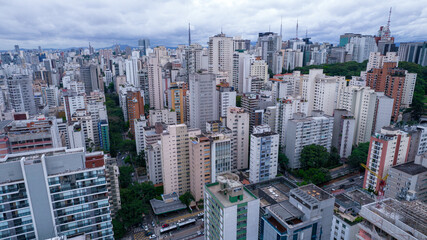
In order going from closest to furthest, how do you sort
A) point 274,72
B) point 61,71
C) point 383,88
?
1. point 383,88
2. point 274,72
3. point 61,71

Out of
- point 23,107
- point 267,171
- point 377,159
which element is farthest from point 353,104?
point 23,107

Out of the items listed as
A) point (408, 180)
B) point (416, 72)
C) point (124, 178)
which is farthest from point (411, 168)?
point (416, 72)

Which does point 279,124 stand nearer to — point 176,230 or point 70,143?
point 176,230

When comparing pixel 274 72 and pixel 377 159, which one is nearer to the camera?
pixel 377 159

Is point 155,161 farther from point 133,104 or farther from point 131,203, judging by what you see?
point 133,104

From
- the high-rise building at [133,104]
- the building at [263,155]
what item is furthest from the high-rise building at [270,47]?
the building at [263,155]

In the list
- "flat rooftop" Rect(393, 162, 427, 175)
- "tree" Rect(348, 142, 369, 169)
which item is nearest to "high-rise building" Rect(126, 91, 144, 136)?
"tree" Rect(348, 142, 369, 169)

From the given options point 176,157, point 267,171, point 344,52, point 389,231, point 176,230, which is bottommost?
point 176,230

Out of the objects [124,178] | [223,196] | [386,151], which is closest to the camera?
[223,196]

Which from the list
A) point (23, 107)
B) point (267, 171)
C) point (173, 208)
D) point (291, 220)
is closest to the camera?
point (291, 220)
